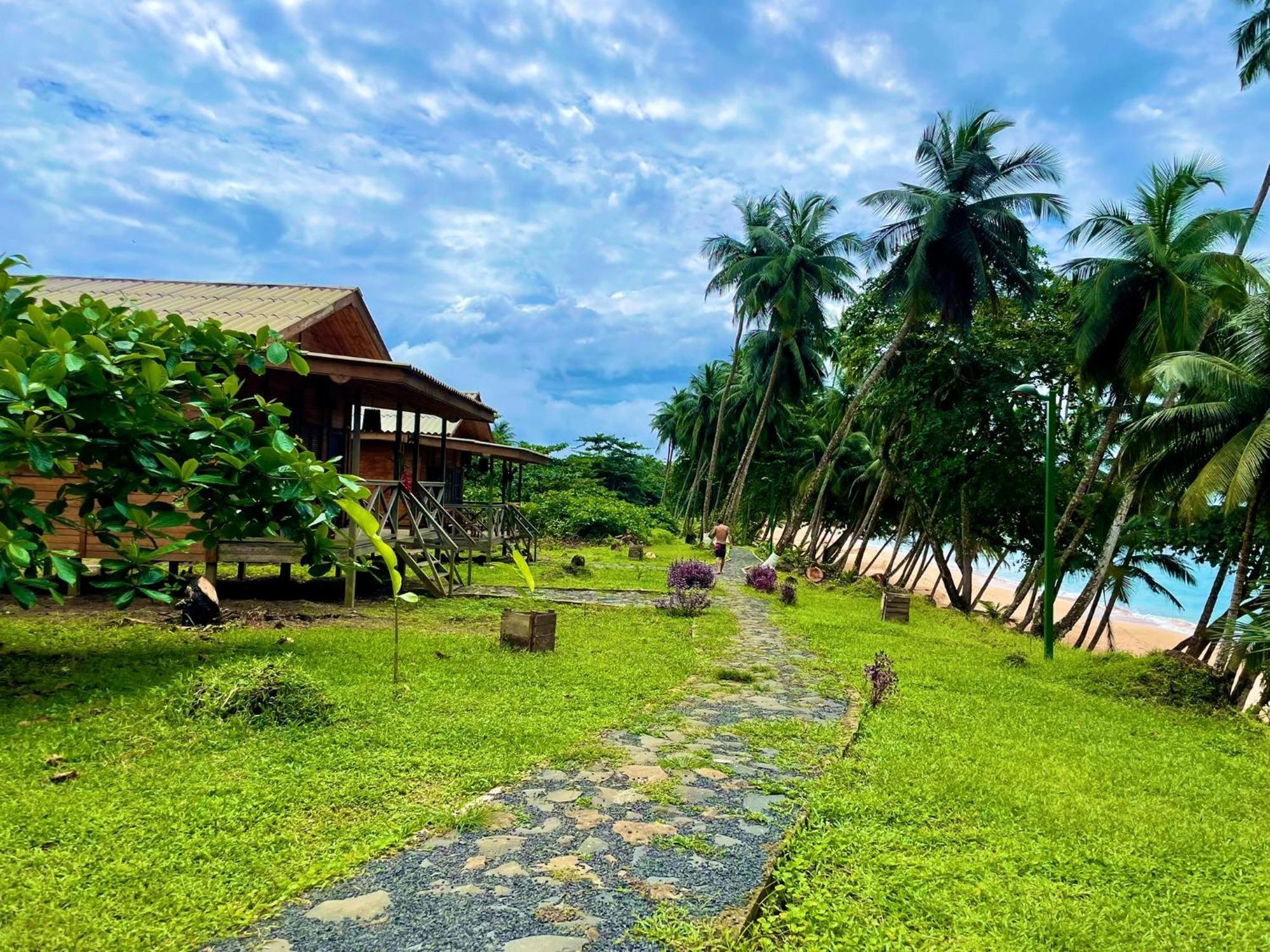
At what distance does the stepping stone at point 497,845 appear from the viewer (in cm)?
338

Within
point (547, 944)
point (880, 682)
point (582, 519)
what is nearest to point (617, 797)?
point (547, 944)

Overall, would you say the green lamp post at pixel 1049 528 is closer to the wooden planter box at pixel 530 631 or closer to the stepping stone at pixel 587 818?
the wooden planter box at pixel 530 631

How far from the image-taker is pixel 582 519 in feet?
92.8

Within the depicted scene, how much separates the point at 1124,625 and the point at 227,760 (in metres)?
41.6

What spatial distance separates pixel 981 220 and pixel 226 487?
20.1 meters

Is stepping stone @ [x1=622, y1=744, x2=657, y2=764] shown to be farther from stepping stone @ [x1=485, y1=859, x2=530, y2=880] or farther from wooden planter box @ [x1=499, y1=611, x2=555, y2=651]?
wooden planter box @ [x1=499, y1=611, x2=555, y2=651]

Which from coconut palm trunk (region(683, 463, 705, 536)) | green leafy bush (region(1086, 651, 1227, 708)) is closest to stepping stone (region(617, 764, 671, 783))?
green leafy bush (region(1086, 651, 1227, 708))

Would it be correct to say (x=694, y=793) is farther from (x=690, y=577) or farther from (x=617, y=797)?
(x=690, y=577)

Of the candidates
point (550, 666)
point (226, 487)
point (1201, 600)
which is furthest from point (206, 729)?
point (1201, 600)

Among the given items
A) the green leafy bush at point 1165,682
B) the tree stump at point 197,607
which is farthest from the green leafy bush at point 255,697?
the green leafy bush at point 1165,682

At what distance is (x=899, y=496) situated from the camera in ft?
101

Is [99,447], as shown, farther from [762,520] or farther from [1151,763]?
[762,520]

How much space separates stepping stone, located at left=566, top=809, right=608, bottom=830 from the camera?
3.71 meters

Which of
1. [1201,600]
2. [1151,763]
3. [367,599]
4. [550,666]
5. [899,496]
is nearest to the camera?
[1151,763]
